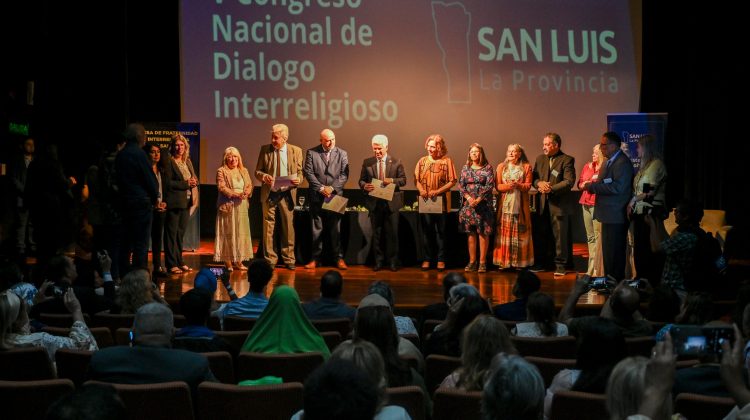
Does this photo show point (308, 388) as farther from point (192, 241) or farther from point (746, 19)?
point (746, 19)

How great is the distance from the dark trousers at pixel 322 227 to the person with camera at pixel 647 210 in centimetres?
314

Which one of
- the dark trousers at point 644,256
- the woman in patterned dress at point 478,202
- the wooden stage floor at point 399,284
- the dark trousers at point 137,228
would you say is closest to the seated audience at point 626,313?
the wooden stage floor at point 399,284

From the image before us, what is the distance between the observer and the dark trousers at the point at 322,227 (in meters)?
9.90

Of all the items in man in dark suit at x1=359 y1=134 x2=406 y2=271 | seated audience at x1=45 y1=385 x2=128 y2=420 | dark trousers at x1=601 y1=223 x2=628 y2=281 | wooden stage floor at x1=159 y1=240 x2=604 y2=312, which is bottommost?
wooden stage floor at x1=159 y1=240 x2=604 y2=312

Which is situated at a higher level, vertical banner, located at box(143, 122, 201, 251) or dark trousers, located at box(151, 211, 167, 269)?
vertical banner, located at box(143, 122, 201, 251)

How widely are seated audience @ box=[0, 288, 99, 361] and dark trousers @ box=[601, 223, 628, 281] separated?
5.11 metres

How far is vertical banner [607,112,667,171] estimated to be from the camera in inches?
401

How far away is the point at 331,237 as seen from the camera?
9953 mm

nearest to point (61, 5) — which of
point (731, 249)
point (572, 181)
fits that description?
point (572, 181)

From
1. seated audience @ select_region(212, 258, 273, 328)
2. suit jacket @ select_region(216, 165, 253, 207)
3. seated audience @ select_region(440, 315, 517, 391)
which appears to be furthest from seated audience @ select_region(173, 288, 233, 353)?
suit jacket @ select_region(216, 165, 253, 207)

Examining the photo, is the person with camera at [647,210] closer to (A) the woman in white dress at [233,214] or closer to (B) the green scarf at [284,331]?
(A) the woman in white dress at [233,214]

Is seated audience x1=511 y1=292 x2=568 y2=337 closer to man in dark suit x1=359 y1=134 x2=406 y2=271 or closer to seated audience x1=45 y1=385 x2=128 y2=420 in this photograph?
seated audience x1=45 y1=385 x2=128 y2=420

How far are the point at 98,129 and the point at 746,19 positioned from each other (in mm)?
8216

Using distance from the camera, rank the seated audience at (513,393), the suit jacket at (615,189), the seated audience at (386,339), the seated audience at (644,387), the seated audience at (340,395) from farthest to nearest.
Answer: the suit jacket at (615,189), the seated audience at (386,339), the seated audience at (513,393), the seated audience at (644,387), the seated audience at (340,395)
